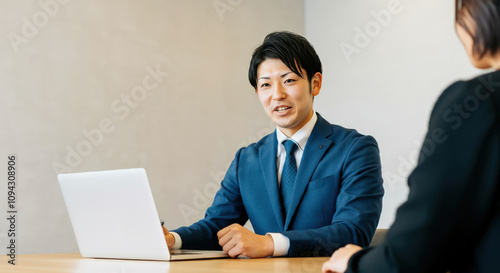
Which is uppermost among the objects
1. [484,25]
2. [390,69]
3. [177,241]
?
[390,69]

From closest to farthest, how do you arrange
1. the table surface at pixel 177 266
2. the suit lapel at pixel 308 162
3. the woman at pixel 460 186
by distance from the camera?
1. the woman at pixel 460 186
2. the table surface at pixel 177 266
3. the suit lapel at pixel 308 162

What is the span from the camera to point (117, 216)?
59.7 inches

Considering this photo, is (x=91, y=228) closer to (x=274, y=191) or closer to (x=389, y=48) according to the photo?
(x=274, y=191)

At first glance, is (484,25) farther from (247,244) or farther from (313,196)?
(313,196)

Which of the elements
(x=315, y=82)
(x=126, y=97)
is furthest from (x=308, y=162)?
(x=126, y=97)

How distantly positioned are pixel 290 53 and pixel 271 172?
19.1 inches

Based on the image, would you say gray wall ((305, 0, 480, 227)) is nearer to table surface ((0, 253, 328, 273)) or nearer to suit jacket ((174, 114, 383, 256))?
suit jacket ((174, 114, 383, 256))

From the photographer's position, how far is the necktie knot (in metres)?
2.06

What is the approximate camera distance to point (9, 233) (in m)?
3.19

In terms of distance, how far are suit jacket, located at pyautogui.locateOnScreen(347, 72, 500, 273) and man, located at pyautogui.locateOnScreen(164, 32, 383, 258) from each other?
0.90 metres

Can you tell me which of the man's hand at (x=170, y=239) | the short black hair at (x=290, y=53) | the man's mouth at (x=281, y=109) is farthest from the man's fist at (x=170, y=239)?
the short black hair at (x=290, y=53)

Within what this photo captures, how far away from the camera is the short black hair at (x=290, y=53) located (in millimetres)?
2092

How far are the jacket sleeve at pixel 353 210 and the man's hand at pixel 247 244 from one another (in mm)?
69

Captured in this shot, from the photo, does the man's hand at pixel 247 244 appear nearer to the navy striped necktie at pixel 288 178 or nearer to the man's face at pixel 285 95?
the navy striped necktie at pixel 288 178
